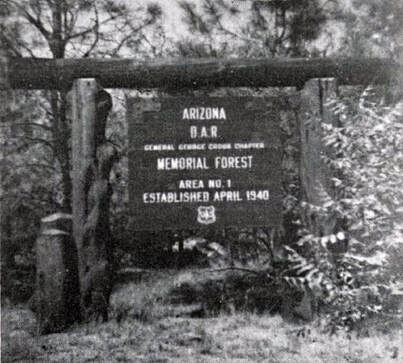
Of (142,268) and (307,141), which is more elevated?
(307,141)

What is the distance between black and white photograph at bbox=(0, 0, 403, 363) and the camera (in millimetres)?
5172

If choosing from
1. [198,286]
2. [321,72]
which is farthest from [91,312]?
[198,286]

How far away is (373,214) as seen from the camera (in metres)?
5.02

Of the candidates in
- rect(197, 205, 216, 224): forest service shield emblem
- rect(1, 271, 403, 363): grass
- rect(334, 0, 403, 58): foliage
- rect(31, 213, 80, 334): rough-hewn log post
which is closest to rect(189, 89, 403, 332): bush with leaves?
rect(1, 271, 403, 363): grass

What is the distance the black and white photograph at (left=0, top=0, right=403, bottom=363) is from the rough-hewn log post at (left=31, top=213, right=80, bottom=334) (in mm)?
15

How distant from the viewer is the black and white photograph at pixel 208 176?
517cm

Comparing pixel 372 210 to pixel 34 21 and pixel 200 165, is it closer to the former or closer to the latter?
pixel 200 165

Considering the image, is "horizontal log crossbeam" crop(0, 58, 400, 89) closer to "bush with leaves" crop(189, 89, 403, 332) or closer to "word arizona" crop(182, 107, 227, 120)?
"word arizona" crop(182, 107, 227, 120)

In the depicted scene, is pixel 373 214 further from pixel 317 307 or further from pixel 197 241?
pixel 197 241

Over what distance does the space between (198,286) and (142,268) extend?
177 cm

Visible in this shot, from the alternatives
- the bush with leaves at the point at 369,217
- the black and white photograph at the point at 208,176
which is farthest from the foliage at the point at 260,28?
the bush with leaves at the point at 369,217

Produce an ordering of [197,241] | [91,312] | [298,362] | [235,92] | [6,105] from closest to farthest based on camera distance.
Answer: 1. [298,362]
2. [91,312]
3. [6,105]
4. [235,92]
5. [197,241]

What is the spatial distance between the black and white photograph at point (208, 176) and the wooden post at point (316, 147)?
0.02 m

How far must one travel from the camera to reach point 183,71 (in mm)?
6383
